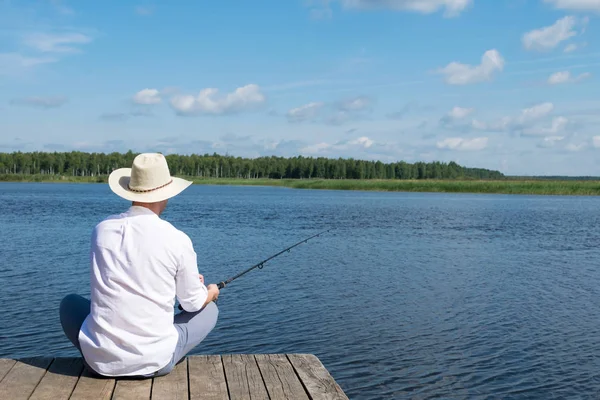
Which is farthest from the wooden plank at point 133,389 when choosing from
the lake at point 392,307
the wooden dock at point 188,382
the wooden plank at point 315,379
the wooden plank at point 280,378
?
the lake at point 392,307

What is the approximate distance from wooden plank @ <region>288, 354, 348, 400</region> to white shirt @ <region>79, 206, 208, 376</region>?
0.90 m

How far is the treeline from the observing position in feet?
488

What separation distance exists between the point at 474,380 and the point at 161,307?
477cm

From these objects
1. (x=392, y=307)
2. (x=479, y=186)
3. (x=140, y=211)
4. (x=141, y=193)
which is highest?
(x=141, y=193)

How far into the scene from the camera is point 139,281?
3869 millimetres

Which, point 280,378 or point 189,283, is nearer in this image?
point 189,283

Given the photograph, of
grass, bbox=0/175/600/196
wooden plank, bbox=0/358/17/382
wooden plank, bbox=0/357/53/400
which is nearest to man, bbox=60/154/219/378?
wooden plank, bbox=0/357/53/400

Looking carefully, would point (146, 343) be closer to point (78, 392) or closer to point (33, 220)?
point (78, 392)

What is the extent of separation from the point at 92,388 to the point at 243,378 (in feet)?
3.04

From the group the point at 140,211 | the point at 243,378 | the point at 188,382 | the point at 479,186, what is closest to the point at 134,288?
the point at 140,211

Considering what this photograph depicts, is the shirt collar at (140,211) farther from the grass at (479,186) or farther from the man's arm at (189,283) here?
the grass at (479,186)

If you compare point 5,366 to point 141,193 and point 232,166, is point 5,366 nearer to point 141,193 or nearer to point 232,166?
point 141,193

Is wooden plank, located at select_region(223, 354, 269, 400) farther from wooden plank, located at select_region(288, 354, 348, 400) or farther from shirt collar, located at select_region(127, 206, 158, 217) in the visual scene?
shirt collar, located at select_region(127, 206, 158, 217)

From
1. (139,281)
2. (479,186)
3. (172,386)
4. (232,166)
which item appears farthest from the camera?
(232,166)
